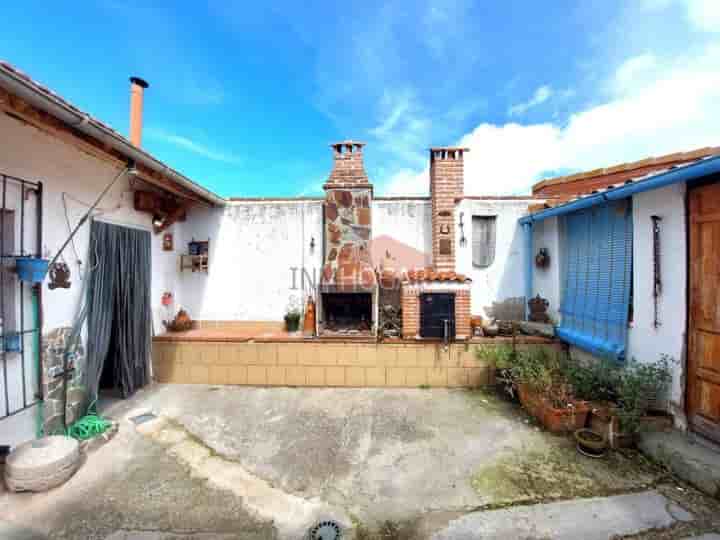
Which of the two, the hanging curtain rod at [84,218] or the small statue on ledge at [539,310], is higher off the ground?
the hanging curtain rod at [84,218]

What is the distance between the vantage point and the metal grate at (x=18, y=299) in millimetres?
2756

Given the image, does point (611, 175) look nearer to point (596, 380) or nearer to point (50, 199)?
point (596, 380)

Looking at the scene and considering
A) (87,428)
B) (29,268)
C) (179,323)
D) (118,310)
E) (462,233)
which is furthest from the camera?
(462,233)

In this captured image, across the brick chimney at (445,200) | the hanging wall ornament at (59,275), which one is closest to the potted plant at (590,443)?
the brick chimney at (445,200)

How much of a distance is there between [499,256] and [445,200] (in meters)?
1.67

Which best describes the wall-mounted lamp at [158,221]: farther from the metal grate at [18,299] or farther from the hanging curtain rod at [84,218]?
the metal grate at [18,299]

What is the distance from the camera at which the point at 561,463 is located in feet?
9.36

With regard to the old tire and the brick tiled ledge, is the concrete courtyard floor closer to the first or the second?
the old tire

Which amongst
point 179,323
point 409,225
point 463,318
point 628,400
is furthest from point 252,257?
point 628,400

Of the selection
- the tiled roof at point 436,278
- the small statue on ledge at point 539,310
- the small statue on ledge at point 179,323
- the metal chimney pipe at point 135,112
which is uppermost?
the metal chimney pipe at point 135,112

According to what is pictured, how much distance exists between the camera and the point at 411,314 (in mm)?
4879

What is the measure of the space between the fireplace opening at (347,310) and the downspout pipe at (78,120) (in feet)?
10.8

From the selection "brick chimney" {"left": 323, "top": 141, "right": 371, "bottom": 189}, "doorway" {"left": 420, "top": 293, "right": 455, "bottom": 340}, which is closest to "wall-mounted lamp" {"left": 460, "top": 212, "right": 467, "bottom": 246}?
"doorway" {"left": 420, "top": 293, "right": 455, "bottom": 340}

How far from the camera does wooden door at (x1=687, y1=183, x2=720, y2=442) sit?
2754 millimetres
